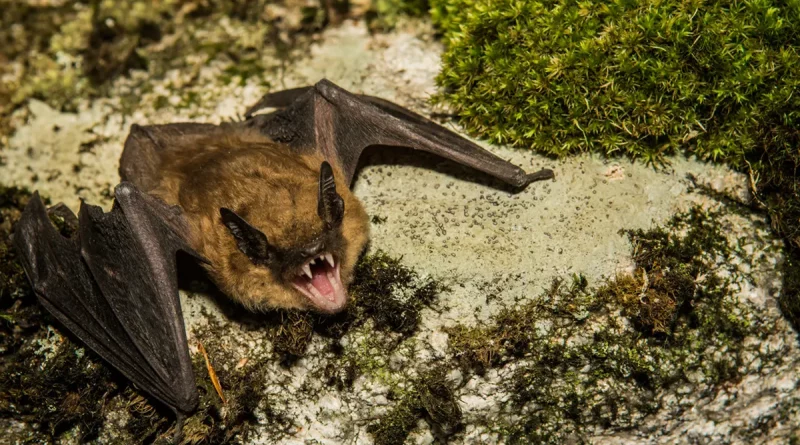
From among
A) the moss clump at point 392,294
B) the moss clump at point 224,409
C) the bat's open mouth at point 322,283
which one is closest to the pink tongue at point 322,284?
the bat's open mouth at point 322,283

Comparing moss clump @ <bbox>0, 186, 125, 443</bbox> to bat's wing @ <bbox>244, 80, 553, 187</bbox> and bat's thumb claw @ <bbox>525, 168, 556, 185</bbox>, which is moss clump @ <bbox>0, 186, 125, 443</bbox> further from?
bat's thumb claw @ <bbox>525, 168, 556, 185</bbox>

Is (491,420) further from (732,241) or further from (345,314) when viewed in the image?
(732,241)

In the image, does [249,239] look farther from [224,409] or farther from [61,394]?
[61,394]

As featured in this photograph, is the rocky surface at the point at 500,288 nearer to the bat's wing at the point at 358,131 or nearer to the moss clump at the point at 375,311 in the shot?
the moss clump at the point at 375,311

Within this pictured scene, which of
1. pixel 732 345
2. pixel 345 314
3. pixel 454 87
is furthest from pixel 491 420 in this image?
pixel 454 87

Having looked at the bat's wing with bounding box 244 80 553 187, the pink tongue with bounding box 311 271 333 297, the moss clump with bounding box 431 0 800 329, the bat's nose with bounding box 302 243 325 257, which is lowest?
the pink tongue with bounding box 311 271 333 297

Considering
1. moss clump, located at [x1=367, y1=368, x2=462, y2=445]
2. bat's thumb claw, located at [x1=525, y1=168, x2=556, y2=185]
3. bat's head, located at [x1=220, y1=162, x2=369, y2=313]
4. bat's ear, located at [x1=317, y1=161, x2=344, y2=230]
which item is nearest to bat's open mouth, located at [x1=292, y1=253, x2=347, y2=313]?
Answer: bat's head, located at [x1=220, y1=162, x2=369, y2=313]
